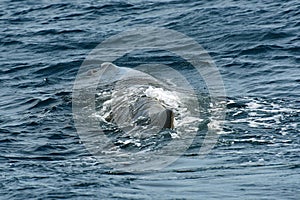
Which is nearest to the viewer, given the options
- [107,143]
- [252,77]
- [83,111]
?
[107,143]

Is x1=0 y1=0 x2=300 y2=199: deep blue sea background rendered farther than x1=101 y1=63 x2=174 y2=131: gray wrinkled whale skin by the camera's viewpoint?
No

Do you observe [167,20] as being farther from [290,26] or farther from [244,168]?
[244,168]

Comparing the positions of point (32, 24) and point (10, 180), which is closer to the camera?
point (10, 180)

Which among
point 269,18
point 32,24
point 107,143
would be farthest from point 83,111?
point 32,24

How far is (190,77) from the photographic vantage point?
63.2ft

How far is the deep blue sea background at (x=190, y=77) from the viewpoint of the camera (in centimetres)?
1073

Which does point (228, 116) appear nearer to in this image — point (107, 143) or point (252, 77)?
point (107, 143)

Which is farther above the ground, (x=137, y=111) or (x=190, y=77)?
(x=137, y=111)

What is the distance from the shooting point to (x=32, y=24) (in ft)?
88.7

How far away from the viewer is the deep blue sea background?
10.7 m

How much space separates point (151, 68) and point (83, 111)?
4.24m

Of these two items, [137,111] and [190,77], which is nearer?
[137,111]

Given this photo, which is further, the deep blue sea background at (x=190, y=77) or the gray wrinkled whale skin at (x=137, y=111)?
the gray wrinkled whale skin at (x=137, y=111)

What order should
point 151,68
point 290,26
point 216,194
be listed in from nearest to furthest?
point 216,194 < point 151,68 < point 290,26
